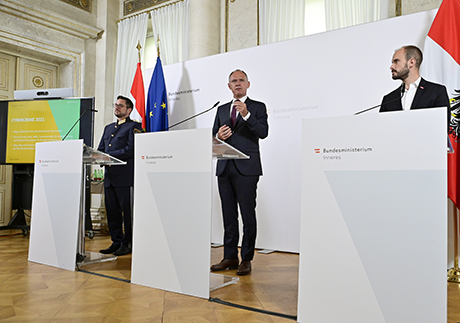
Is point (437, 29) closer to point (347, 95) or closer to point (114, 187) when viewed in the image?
point (347, 95)

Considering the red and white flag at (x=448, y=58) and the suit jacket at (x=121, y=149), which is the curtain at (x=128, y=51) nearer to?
the suit jacket at (x=121, y=149)

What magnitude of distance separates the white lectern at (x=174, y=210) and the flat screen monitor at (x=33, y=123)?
8.68 feet

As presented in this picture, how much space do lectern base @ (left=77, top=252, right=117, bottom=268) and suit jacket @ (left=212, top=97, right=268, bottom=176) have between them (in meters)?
1.34

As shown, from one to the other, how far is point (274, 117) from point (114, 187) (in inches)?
71.4

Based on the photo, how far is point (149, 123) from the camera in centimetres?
500

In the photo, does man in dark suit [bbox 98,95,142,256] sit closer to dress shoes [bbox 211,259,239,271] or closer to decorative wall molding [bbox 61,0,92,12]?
dress shoes [bbox 211,259,239,271]

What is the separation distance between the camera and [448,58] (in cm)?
314

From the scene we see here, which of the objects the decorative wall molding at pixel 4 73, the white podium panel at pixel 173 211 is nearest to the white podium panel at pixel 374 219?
the white podium panel at pixel 173 211

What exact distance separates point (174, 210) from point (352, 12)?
3.80 metres

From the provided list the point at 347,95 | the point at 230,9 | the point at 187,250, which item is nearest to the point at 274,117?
the point at 347,95

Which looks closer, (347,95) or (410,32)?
(410,32)

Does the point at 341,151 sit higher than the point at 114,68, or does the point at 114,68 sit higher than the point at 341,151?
the point at 114,68

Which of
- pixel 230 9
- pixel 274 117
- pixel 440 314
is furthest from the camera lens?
pixel 230 9

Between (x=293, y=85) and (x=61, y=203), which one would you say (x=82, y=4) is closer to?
(x=293, y=85)
